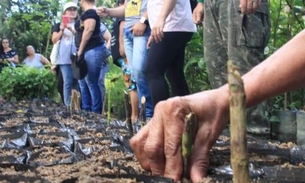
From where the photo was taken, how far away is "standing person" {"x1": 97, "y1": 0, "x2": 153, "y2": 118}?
3.79m

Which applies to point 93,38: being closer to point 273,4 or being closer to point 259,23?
point 273,4

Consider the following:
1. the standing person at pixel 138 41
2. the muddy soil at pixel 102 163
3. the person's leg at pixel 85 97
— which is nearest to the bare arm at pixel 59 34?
the person's leg at pixel 85 97

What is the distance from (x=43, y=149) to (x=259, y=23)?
1.50 m

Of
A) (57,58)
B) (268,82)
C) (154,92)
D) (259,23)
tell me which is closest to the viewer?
(268,82)

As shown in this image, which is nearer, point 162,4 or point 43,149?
point 43,149

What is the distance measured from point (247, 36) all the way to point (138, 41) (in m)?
1.19

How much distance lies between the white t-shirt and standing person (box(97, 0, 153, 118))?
12.0 inches

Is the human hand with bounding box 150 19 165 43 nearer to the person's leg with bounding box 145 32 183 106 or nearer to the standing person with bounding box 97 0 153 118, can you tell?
the person's leg with bounding box 145 32 183 106

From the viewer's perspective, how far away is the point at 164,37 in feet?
10.8

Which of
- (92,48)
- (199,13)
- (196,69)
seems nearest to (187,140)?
(199,13)

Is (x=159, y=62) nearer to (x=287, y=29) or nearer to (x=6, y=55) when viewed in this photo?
(x=287, y=29)

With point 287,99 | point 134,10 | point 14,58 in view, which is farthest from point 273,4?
point 14,58

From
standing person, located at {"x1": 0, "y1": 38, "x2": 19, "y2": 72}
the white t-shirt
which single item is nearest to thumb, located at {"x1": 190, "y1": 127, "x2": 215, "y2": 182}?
the white t-shirt

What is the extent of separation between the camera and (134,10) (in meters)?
4.11
